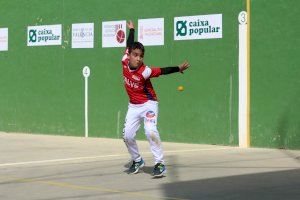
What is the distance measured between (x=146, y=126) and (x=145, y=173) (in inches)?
33.2

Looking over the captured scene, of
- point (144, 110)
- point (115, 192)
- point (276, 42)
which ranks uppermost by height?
point (276, 42)

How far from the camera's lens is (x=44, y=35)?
20031 millimetres

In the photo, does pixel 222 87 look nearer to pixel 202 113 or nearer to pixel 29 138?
pixel 202 113

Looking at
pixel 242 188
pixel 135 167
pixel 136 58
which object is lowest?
pixel 242 188

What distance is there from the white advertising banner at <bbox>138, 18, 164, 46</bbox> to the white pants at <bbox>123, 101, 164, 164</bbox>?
20.6 feet

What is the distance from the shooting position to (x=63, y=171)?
12008 millimetres

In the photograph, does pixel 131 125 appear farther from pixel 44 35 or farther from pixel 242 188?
pixel 44 35

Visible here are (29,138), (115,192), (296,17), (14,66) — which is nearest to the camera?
(115,192)

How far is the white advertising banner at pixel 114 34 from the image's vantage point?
1836cm

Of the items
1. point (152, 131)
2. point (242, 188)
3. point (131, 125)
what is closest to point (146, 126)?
point (152, 131)

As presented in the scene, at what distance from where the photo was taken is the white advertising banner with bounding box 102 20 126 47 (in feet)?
60.2

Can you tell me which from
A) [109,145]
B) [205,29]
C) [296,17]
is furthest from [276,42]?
[109,145]

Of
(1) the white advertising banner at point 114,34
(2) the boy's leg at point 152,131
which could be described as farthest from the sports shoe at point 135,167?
(1) the white advertising banner at point 114,34

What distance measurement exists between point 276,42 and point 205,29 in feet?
5.98
